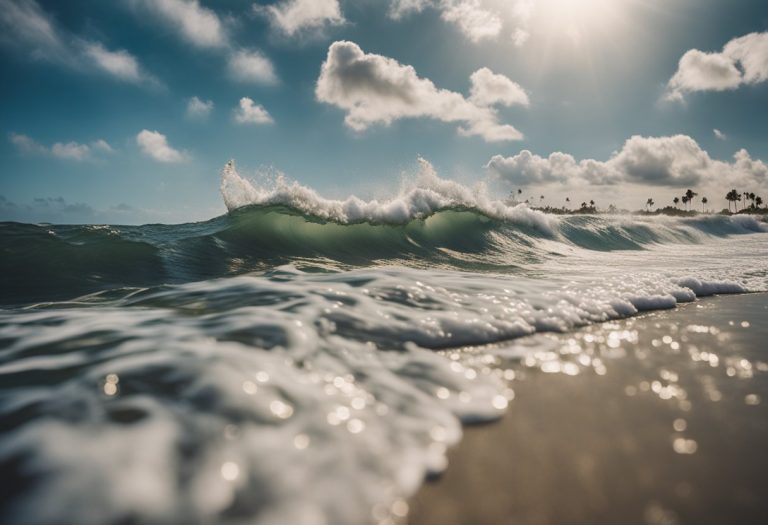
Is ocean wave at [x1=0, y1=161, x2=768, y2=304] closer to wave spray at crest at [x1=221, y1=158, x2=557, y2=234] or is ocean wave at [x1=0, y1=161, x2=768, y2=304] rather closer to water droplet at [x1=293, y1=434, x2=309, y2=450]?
wave spray at crest at [x1=221, y1=158, x2=557, y2=234]

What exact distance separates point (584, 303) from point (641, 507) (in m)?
2.97

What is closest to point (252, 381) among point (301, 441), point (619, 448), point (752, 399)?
point (301, 441)

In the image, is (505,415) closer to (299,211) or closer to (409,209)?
(299,211)

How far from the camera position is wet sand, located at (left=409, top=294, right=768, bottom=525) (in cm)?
124

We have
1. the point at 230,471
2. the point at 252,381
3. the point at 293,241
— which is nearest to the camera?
the point at 230,471

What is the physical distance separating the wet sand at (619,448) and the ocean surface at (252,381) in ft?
0.47

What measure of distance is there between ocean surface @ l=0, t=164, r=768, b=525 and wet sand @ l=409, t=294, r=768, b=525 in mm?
142

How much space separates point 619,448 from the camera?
1550mm

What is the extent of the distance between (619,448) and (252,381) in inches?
62.6

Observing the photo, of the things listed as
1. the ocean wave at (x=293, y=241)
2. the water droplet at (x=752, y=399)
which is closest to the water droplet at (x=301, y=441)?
the water droplet at (x=752, y=399)

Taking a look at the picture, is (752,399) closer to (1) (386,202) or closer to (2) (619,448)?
(2) (619,448)

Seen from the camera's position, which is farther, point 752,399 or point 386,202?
point 386,202

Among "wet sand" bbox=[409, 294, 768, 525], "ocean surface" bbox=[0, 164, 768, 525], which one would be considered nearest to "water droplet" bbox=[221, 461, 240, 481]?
"ocean surface" bbox=[0, 164, 768, 525]

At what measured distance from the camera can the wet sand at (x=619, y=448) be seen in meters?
1.24
